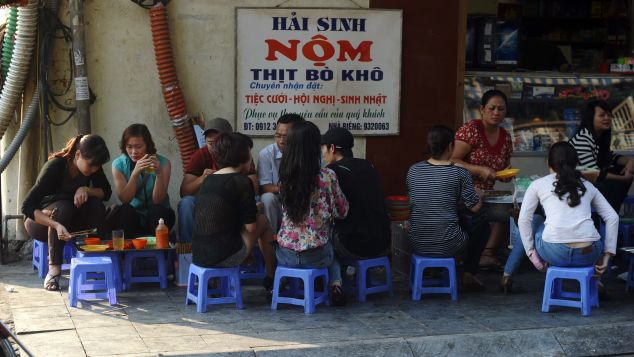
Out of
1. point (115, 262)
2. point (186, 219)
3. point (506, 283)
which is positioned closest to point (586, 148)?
point (506, 283)

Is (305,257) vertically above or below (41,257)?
above

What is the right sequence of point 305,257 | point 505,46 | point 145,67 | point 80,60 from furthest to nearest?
1. point 505,46
2. point 145,67
3. point 80,60
4. point 305,257

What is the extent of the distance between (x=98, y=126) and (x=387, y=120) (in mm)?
2750

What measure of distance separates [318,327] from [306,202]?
89 cm

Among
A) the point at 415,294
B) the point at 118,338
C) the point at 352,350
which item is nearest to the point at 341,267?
the point at 415,294

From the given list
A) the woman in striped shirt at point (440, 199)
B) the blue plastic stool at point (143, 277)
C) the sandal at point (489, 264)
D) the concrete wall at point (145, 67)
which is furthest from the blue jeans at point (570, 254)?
the concrete wall at point (145, 67)

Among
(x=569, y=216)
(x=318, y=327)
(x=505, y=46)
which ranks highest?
(x=505, y=46)

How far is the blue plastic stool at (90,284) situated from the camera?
24.1 feet

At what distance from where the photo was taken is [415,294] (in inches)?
308

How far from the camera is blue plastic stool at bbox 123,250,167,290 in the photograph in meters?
7.94

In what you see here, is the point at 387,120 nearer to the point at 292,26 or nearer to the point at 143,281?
the point at 292,26

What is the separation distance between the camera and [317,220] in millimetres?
7238

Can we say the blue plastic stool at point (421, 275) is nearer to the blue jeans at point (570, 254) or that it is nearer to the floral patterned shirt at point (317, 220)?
the blue jeans at point (570, 254)

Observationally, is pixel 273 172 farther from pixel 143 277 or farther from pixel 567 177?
pixel 567 177
